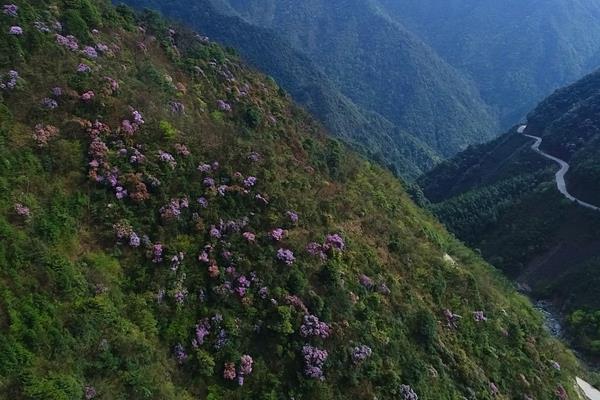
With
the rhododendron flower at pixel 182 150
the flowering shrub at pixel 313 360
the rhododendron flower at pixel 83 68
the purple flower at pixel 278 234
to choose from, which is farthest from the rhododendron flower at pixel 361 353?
the rhododendron flower at pixel 83 68

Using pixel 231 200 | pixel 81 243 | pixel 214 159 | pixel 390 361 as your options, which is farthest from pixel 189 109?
pixel 390 361

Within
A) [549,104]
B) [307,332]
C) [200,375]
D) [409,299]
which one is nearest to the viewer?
[200,375]

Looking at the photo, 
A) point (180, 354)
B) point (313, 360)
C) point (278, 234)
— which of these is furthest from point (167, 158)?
point (313, 360)

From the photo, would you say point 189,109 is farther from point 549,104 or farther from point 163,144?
point 549,104

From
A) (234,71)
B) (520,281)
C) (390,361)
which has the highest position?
(390,361)

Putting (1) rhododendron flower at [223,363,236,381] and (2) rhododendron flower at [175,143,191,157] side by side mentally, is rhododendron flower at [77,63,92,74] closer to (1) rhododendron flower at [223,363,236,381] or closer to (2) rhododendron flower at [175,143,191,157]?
(2) rhododendron flower at [175,143,191,157]
